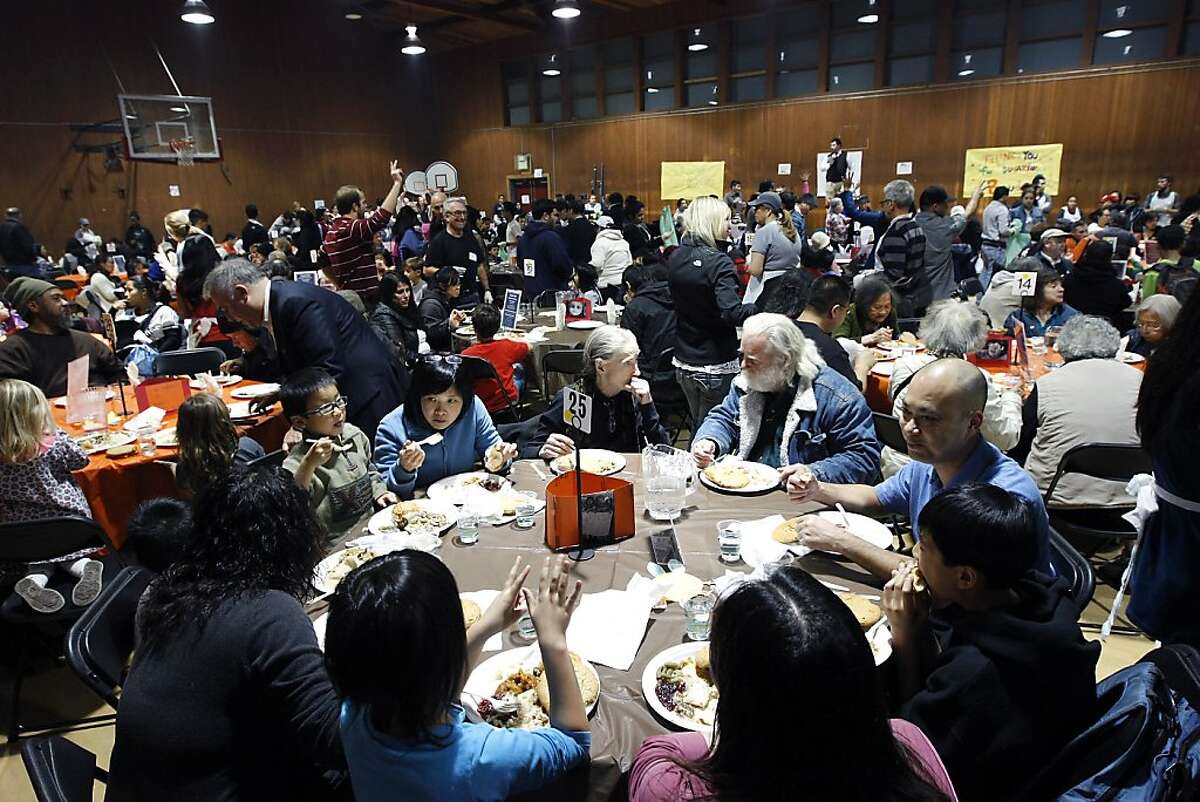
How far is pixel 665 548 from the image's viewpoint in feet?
7.38

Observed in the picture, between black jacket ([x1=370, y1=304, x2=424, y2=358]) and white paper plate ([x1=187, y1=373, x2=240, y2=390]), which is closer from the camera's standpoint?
white paper plate ([x1=187, y1=373, x2=240, y2=390])

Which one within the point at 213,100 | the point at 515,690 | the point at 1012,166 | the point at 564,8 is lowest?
the point at 515,690

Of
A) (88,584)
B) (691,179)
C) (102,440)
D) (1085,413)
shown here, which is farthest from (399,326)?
(691,179)

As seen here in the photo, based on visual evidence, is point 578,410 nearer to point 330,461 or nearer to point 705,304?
point 330,461

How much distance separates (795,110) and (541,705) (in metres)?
14.4

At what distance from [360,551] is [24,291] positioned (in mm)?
3452

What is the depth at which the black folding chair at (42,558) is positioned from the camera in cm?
278

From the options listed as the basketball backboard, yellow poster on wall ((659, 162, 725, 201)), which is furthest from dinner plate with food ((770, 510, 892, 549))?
the basketball backboard

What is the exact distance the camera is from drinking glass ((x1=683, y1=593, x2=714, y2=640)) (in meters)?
1.83

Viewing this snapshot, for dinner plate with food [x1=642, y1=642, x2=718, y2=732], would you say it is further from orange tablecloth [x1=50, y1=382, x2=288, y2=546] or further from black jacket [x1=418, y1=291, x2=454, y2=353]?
black jacket [x1=418, y1=291, x2=454, y2=353]

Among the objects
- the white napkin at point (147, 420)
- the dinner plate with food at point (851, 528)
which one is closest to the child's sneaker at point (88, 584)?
the white napkin at point (147, 420)

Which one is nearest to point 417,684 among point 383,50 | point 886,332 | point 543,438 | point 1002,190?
point 543,438

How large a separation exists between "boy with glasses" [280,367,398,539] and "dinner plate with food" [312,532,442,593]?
0.37 m

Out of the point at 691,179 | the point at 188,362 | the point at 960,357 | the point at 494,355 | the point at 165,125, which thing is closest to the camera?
the point at 960,357
